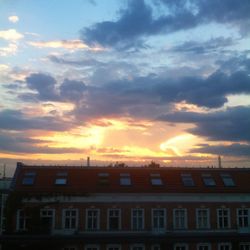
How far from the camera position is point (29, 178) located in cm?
2938

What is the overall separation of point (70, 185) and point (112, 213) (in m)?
4.02

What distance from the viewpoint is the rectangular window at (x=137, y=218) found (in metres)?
28.8

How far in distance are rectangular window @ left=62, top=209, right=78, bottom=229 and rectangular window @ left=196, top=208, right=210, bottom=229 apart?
9.72 metres

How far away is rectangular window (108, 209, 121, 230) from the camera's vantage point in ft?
93.4

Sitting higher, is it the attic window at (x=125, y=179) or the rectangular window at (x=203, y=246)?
the attic window at (x=125, y=179)

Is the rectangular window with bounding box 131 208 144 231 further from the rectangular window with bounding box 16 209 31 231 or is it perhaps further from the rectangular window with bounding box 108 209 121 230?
the rectangular window with bounding box 16 209 31 231

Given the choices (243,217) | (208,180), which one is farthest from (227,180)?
(243,217)

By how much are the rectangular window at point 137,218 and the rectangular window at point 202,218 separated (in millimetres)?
4515

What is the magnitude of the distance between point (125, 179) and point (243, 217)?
33.5 feet

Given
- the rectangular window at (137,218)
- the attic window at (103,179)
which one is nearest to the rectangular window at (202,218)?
the rectangular window at (137,218)

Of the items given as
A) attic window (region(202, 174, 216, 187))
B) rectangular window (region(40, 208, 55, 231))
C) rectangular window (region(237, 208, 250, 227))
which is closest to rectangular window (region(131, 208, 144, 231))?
attic window (region(202, 174, 216, 187))

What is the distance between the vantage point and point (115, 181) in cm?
2986

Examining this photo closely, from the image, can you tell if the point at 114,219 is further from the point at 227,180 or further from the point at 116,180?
the point at 227,180

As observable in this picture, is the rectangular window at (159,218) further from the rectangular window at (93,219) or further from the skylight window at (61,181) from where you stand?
the skylight window at (61,181)
